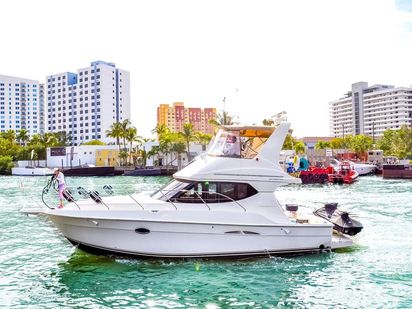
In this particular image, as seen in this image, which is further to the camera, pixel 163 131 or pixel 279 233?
pixel 163 131

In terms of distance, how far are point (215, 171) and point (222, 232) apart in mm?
1965

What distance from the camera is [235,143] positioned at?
46.8 feet

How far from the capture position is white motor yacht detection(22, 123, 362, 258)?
12.6m

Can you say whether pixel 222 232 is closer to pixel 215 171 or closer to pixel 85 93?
pixel 215 171

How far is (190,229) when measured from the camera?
41.2ft

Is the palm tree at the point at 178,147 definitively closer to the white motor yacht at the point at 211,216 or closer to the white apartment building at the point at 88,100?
the white apartment building at the point at 88,100

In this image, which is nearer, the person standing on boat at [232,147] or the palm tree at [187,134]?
the person standing on boat at [232,147]

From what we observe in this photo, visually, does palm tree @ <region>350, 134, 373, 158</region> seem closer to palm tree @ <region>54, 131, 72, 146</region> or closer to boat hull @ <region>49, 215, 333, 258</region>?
palm tree @ <region>54, 131, 72, 146</region>

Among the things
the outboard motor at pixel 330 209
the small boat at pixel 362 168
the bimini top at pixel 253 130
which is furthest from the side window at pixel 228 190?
the small boat at pixel 362 168

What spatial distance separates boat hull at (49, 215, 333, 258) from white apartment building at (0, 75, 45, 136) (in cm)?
18881

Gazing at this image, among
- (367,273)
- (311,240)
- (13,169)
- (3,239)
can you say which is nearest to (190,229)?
(311,240)

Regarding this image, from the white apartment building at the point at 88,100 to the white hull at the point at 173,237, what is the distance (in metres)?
143

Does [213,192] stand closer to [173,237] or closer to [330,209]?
[173,237]

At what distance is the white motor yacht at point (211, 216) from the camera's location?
1257cm
